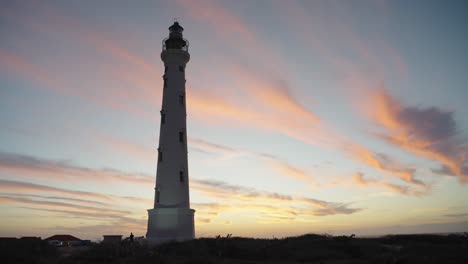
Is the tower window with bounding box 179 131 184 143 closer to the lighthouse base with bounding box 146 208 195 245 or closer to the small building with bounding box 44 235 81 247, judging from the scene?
the lighthouse base with bounding box 146 208 195 245

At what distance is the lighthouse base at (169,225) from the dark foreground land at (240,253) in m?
6.21

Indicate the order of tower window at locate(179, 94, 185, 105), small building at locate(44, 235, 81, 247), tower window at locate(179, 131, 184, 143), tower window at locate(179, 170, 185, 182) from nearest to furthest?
tower window at locate(179, 170, 185, 182), tower window at locate(179, 131, 184, 143), tower window at locate(179, 94, 185, 105), small building at locate(44, 235, 81, 247)

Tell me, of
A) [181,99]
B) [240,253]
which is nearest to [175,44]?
[181,99]

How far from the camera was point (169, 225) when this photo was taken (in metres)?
32.3

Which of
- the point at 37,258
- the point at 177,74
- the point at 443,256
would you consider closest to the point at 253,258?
the point at 443,256

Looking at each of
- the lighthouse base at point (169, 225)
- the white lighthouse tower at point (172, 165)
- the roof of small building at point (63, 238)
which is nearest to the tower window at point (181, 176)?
the white lighthouse tower at point (172, 165)

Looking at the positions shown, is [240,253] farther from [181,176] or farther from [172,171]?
[172,171]

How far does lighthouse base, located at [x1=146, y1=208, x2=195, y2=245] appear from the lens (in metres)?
32.0

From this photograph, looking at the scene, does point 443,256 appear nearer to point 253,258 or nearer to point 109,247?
point 253,258

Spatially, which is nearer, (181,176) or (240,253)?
(240,253)

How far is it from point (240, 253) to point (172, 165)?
12.6m

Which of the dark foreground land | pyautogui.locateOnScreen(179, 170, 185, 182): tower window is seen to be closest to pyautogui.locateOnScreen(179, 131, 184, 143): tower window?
pyautogui.locateOnScreen(179, 170, 185, 182): tower window

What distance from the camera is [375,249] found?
79.6 ft

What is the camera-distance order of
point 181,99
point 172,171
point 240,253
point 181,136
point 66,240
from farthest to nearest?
point 66,240
point 181,99
point 181,136
point 172,171
point 240,253
